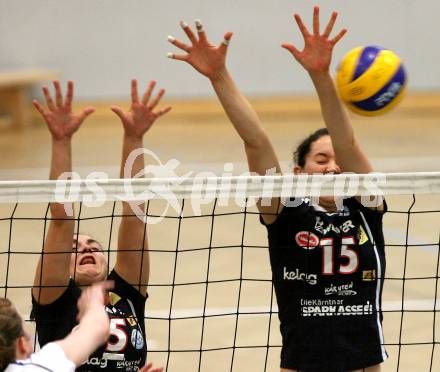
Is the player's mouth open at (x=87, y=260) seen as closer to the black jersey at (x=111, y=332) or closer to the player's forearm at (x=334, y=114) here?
the black jersey at (x=111, y=332)

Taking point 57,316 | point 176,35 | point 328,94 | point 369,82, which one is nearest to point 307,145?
point 328,94

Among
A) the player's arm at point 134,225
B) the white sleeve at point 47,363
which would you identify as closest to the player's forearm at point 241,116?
the player's arm at point 134,225

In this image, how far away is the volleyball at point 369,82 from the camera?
11.7 ft

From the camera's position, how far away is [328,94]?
3.00m

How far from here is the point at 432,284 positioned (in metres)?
5.70

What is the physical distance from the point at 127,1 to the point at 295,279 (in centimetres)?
1043

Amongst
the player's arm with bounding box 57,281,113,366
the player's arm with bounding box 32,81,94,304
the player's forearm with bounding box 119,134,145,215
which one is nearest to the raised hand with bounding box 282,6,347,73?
the player's forearm with bounding box 119,134,145,215

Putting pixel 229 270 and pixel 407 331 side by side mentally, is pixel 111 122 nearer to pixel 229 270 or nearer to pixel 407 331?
pixel 229 270

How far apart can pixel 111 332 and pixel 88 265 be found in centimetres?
30

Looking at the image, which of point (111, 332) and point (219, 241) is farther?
point (219, 241)

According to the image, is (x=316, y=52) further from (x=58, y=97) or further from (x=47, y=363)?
(x=47, y=363)

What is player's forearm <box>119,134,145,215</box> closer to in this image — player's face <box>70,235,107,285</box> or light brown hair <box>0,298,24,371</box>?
player's face <box>70,235,107,285</box>

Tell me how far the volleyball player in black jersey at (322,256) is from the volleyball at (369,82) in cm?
48

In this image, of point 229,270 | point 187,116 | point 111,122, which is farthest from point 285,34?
point 229,270
